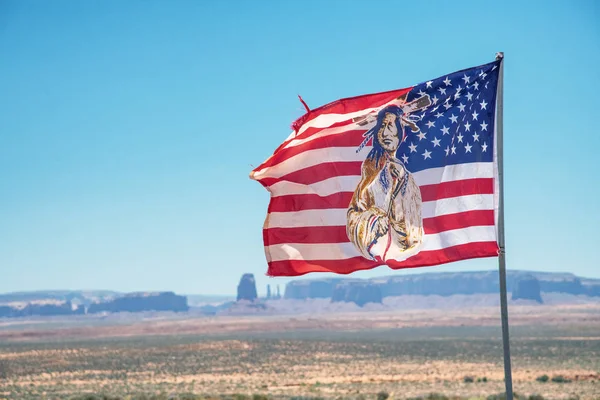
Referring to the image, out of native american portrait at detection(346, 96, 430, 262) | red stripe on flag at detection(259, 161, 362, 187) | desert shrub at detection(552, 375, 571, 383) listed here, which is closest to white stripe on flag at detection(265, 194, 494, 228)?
native american portrait at detection(346, 96, 430, 262)

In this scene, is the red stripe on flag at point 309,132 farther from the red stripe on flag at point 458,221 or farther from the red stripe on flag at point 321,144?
the red stripe on flag at point 458,221

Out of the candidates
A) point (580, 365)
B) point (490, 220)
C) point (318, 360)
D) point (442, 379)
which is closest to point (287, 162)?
point (490, 220)

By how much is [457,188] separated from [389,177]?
96cm

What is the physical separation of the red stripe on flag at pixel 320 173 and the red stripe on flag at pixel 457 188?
1.05m

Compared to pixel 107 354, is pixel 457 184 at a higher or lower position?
higher

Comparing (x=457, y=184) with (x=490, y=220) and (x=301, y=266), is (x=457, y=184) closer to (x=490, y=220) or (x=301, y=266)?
(x=490, y=220)

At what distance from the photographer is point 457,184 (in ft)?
Answer: 27.2

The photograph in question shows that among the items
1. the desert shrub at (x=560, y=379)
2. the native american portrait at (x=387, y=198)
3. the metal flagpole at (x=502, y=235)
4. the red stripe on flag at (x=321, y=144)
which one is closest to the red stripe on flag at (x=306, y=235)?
the native american portrait at (x=387, y=198)

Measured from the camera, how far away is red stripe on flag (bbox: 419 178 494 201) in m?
8.01

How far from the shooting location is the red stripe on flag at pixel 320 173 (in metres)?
9.44

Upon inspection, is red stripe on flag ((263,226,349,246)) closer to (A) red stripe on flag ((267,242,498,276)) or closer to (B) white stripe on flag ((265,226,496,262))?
(B) white stripe on flag ((265,226,496,262))

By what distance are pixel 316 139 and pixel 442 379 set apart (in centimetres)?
3706

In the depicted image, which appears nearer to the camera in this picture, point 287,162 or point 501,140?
point 501,140

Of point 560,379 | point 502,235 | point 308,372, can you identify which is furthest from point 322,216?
point 308,372
